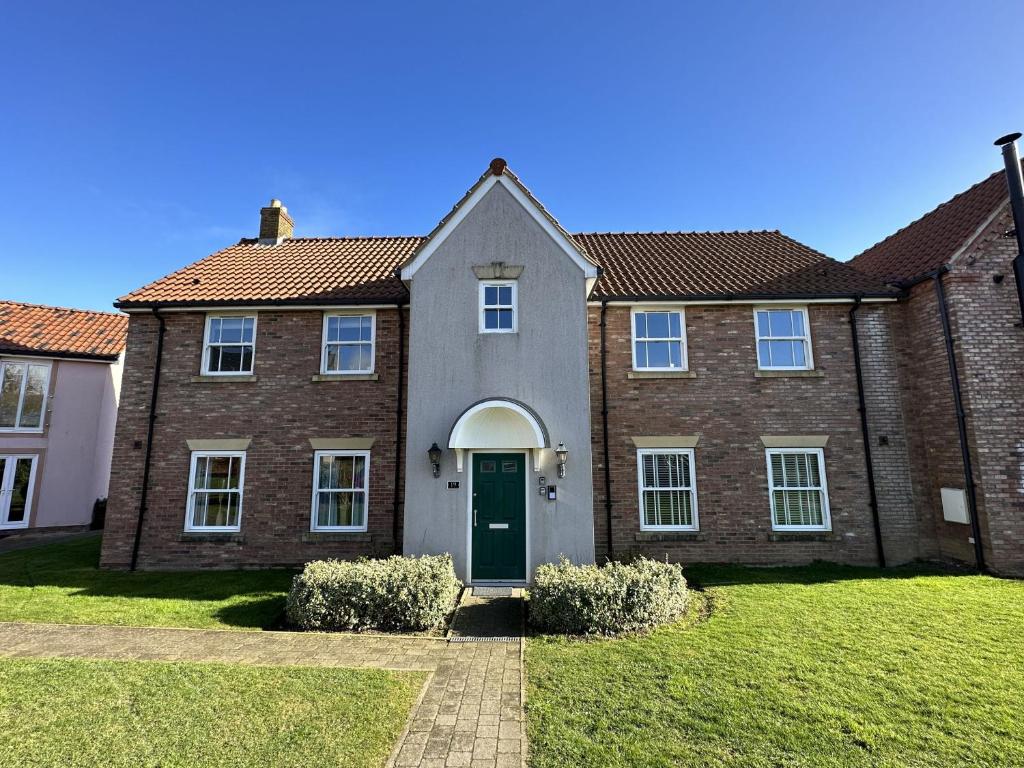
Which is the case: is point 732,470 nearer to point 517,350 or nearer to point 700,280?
point 700,280

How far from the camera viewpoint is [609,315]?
40.0 ft

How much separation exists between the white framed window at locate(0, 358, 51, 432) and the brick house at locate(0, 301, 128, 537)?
0.08ft

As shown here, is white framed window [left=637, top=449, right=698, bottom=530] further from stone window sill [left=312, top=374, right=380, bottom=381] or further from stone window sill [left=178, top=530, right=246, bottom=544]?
stone window sill [left=178, top=530, right=246, bottom=544]

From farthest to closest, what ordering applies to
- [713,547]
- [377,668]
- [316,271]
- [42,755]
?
[316,271]
[713,547]
[377,668]
[42,755]

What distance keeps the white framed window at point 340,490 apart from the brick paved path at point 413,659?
13.0ft

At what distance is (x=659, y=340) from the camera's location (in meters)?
12.1

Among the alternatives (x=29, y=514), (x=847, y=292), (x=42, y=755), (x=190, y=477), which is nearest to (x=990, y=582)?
(x=847, y=292)

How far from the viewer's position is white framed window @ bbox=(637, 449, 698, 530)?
11.4m

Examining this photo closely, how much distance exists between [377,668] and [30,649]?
196 inches

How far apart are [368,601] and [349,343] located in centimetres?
645

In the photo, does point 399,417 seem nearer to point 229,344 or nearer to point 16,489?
point 229,344

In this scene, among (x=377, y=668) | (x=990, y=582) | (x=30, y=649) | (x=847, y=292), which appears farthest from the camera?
(x=847, y=292)

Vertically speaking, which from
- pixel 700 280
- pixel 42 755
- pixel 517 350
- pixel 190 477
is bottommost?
pixel 42 755

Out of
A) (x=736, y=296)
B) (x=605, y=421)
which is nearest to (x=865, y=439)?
(x=736, y=296)
